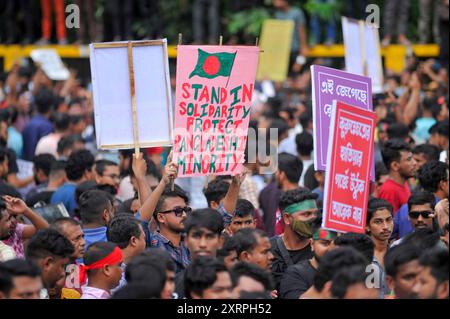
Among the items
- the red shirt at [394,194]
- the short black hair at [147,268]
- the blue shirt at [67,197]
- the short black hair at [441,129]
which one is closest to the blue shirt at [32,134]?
the blue shirt at [67,197]

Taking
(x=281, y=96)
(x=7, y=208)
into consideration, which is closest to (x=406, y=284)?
(x=7, y=208)

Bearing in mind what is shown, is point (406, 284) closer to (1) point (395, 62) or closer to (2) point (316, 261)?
(2) point (316, 261)

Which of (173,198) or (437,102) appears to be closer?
(173,198)

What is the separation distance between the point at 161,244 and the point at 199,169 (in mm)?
698

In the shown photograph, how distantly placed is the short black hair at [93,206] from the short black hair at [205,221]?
135cm

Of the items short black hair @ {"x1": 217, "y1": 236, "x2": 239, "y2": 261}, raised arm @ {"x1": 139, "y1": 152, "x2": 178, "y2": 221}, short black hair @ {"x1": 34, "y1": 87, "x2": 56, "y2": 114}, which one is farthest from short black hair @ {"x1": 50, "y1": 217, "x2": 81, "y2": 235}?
short black hair @ {"x1": 34, "y1": 87, "x2": 56, "y2": 114}

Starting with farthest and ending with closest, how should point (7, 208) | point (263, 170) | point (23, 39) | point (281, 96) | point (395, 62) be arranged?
1. point (23, 39)
2. point (395, 62)
3. point (281, 96)
4. point (263, 170)
5. point (7, 208)

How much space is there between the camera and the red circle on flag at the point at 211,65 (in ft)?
28.5

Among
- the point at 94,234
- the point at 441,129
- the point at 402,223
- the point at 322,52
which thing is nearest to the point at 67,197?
the point at 94,234

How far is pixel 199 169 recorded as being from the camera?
859 cm

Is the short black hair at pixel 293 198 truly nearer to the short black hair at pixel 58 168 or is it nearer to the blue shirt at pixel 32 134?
the short black hair at pixel 58 168

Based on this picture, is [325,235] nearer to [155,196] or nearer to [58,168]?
[155,196]

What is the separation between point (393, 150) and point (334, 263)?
431 centimetres

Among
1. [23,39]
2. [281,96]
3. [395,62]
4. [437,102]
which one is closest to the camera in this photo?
[437,102]
